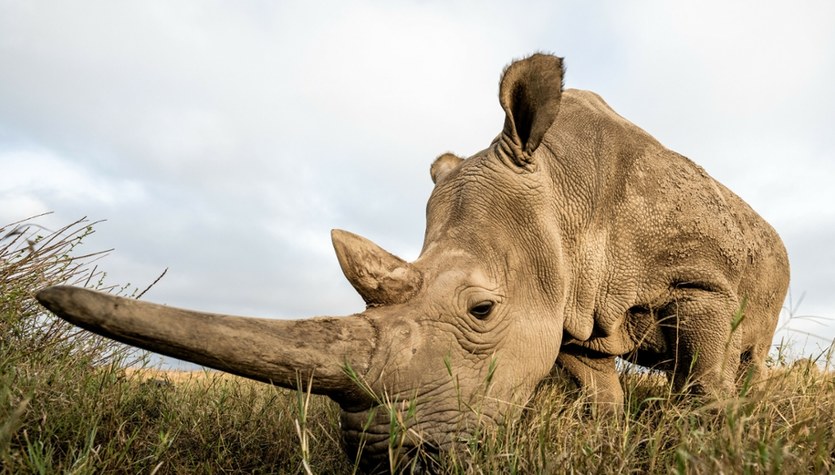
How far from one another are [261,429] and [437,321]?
1.18 metres

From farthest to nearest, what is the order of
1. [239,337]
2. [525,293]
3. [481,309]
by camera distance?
A: [525,293]
[481,309]
[239,337]

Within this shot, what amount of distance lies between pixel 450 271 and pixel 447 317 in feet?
0.80

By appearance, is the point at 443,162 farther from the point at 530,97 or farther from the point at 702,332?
the point at 702,332

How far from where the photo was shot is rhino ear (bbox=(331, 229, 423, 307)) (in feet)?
9.37

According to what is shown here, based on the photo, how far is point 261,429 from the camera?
3.40m

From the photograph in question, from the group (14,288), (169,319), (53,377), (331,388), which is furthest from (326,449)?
(14,288)

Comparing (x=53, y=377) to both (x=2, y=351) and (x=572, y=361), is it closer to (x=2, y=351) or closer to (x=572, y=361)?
(x=2, y=351)

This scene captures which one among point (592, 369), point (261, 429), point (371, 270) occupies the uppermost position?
point (592, 369)

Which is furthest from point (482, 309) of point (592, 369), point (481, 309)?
point (592, 369)

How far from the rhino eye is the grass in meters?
Answer: 0.49

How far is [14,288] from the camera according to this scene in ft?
14.4

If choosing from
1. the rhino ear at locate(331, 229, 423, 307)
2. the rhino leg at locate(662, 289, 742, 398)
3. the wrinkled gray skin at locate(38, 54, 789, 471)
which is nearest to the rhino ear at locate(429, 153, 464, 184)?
the wrinkled gray skin at locate(38, 54, 789, 471)

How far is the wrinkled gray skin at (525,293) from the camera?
2412 mm

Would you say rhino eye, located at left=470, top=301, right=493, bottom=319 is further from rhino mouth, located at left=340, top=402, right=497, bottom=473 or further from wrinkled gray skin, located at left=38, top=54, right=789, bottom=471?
rhino mouth, located at left=340, top=402, right=497, bottom=473
